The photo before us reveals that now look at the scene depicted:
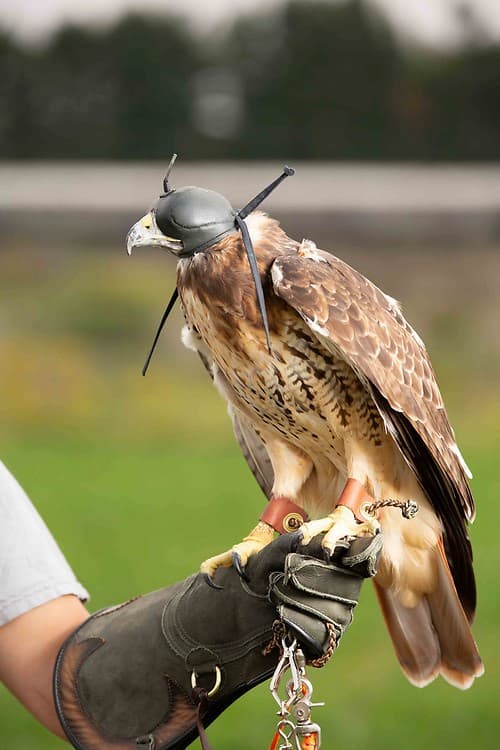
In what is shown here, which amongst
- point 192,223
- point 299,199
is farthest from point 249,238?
point 299,199

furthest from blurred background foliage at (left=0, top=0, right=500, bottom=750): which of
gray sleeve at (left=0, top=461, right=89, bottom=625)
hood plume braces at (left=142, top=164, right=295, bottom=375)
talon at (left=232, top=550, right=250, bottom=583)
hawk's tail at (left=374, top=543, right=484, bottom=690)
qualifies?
hood plume braces at (left=142, top=164, right=295, bottom=375)

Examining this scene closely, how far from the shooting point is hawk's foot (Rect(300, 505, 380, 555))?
175 centimetres

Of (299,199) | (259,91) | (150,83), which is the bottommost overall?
(299,199)

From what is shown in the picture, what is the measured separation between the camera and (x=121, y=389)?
9.26m

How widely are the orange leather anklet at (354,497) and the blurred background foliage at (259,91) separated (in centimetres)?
981

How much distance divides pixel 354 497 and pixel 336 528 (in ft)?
0.30

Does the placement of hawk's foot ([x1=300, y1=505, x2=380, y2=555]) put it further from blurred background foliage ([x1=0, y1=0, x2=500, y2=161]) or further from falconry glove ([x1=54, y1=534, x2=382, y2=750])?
blurred background foliage ([x1=0, y1=0, x2=500, y2=161])

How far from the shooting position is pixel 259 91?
40.1ft

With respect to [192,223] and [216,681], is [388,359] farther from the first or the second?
[216,681]

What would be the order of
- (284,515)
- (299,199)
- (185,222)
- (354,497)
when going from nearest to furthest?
(185,222) → (354,497) → (284,515) → (299,199)

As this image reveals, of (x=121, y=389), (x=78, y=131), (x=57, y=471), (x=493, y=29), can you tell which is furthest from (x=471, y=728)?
(x=493, y=29)

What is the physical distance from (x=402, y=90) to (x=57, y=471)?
22.8ft

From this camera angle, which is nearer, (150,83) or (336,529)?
(336,529)

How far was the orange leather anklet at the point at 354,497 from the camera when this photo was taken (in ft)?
6.08
